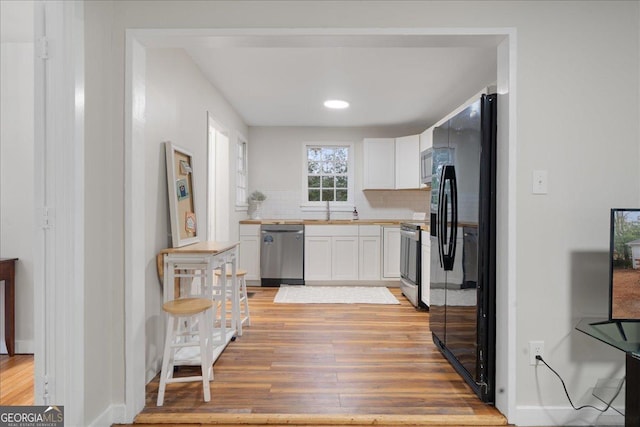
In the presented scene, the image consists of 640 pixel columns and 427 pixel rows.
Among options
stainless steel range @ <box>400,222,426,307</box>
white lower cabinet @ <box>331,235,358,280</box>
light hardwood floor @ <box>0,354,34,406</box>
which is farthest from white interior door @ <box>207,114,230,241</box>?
stainless steel range @ <box>400,222,426,307</box>

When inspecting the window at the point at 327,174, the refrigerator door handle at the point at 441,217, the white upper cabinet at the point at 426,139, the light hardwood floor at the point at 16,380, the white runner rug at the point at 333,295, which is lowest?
the white runner rug at the point at 333,295

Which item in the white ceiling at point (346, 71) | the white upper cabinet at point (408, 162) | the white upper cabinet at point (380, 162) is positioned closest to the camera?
the white ceiling at point (346, 71)

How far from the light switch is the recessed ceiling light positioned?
298 cm

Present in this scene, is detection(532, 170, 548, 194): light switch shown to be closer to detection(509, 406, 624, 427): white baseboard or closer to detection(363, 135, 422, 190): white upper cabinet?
detection(509, 406, 624, 427): white baseboard

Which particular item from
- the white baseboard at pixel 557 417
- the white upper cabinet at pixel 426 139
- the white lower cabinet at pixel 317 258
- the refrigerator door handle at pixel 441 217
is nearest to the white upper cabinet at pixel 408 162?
the white upper cabinet at pixel 426 139

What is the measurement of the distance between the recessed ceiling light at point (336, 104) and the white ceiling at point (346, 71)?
100 mm

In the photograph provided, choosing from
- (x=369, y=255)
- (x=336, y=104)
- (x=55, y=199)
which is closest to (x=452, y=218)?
(x=55, y=199)

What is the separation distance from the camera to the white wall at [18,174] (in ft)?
9.74

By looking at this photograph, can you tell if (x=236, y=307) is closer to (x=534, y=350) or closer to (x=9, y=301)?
(x=9, y=301)

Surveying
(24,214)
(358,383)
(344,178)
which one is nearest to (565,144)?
(358,383)

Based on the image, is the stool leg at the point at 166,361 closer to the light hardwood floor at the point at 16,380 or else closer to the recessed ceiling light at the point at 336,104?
the light hardwood floor at the point at 16,380

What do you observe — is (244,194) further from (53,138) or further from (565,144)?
(565,144)

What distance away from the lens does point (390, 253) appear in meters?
5.50

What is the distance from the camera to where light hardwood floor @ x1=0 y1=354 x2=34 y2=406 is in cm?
225
